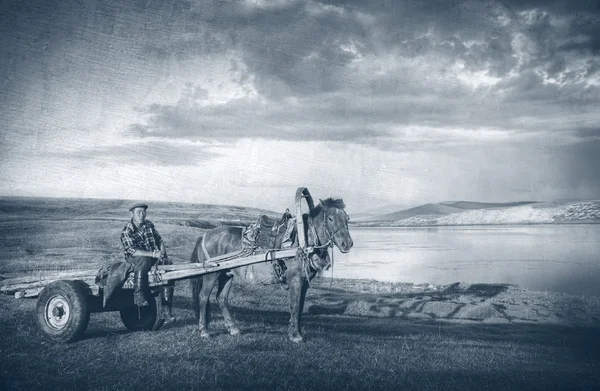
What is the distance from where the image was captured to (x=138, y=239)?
9.03m

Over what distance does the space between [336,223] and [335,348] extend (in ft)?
8.20

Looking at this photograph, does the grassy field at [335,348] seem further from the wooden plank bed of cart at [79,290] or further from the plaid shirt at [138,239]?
the plaid shirt at [138,239]

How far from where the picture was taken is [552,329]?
1293cm

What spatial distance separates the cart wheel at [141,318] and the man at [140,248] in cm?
130

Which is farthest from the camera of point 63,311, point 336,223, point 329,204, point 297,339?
point 329,204

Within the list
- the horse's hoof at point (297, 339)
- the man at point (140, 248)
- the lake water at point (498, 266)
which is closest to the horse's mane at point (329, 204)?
the horse's hoof at point (297, 339)

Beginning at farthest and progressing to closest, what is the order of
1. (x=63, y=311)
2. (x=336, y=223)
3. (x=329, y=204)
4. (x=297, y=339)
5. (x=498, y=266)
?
(x=498, y=266) < (x=329, y=204) < (x=336, y=223) < (x=297, y=339) < (x=63, y=311)

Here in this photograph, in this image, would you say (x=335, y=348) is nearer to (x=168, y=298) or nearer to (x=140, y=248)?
(x=168, y=298)

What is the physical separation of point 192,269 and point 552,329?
10844mm

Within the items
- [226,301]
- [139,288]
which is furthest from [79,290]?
[226,301]

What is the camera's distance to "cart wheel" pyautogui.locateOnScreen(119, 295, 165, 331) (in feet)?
32.1

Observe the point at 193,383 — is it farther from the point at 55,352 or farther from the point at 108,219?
the point at 108,219

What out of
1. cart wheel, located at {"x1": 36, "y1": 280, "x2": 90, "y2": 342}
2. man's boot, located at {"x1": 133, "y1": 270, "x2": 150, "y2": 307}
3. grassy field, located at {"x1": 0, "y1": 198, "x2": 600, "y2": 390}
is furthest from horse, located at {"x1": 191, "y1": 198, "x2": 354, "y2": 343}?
cart wheel, located at {"x1": 36, "y1": 280, "x2": 90, "y2": 342}

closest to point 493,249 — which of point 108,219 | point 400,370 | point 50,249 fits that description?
point 108,219
